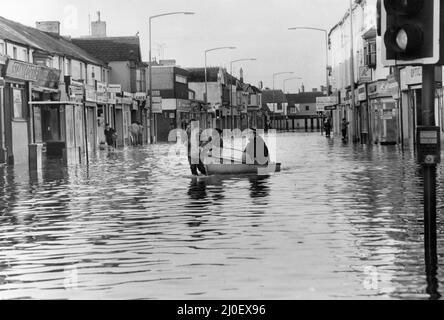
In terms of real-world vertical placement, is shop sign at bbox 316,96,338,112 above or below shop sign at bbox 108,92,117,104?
below

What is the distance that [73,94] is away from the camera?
4138 cm

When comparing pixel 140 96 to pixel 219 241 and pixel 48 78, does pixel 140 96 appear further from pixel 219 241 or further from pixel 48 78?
pixel 219 241

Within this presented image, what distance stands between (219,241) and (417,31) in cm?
465

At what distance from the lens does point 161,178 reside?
28.6 metres

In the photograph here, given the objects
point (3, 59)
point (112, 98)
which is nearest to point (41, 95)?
point (3, 59)

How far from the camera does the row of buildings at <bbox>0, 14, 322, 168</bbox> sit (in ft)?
143

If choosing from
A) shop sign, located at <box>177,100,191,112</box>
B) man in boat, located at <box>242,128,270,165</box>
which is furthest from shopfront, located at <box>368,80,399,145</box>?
shop sign, located at <box>177,100,191,112</box>

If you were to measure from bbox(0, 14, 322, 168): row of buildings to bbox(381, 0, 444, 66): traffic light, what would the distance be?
26163 millimetres

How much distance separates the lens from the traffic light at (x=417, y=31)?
9.52 metres

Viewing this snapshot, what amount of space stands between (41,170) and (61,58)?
2869cm

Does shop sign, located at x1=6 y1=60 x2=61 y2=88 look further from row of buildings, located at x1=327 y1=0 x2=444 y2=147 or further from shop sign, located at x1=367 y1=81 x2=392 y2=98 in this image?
shop sign, located at x1=367 y1=81 x2=392 y2=98

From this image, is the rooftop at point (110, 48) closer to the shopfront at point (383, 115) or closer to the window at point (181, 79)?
the window at point (181, 79)

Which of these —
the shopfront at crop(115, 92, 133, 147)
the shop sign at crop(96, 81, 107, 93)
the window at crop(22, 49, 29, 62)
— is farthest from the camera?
the shopfront at crop(115, 92, 133, 147)
